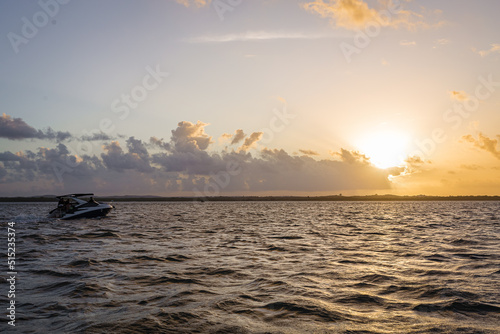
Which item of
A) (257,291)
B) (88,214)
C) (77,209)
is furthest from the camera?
(88,214)

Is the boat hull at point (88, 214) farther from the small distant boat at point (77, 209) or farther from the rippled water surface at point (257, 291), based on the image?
the rippled water surface at point (257, 291)

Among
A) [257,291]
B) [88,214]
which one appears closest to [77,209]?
[88,214]

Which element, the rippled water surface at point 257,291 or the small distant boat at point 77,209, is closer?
the rippled water surface at point 257,291

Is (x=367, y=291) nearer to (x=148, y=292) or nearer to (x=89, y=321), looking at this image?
(x=148, y=292)

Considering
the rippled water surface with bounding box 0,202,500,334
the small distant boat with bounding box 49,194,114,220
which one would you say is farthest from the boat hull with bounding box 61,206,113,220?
the rippled water surface with bounding box 0,202,500,334

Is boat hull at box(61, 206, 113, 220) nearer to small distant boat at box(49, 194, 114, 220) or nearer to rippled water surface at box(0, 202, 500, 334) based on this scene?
small distant boat at box(49, 194, 114, 220)

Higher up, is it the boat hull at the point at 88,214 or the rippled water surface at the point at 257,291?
the rippled water surface at the point at 257,291

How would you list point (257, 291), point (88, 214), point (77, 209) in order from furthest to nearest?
point (88, 214) < point (77, 209) < point (257, 291)

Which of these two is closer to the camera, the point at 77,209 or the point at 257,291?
the point at 257,291

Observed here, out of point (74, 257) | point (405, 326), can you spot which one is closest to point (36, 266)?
point (74, 257)

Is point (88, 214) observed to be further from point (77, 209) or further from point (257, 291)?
point (257, 291)

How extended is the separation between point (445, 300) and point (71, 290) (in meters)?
11.4

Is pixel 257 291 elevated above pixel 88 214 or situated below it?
above

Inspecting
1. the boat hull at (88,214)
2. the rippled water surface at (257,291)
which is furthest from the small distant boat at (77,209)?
the rippled water surface at (257,291)
